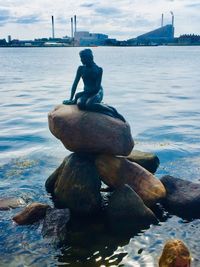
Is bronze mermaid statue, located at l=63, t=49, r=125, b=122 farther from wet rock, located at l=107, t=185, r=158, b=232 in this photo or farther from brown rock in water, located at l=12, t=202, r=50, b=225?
brown rock in water, located at l=12, t=202, r=50, b=225

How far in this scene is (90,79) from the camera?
13.7 m

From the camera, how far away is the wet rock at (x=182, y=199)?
1183 cm

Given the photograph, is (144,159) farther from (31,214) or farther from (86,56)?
(31,214)

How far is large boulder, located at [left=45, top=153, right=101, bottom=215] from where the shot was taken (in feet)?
38.9

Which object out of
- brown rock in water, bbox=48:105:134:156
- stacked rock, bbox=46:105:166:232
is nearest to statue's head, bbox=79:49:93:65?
stacked rock, bbox=46:105:166:232

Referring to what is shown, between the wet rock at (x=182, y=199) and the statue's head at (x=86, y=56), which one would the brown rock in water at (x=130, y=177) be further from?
the statue's head at (x=86, y=56)

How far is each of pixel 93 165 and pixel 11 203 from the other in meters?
2.76

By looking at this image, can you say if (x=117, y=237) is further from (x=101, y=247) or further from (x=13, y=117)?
(x=13, y=117)

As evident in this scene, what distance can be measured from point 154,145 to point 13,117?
12.0m

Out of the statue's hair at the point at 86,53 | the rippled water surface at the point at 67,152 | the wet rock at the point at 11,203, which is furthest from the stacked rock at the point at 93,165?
the statue's hair at the point at 86,53

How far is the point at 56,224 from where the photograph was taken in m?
10.7

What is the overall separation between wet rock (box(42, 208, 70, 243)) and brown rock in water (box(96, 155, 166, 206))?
2.02 metres

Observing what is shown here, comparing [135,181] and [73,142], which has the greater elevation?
[73,142]

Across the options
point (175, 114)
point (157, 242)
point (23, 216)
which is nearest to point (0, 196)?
point (23, 216)
